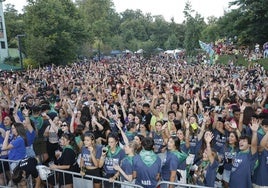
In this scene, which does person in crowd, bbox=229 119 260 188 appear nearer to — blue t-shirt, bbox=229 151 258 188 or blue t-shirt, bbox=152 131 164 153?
blue t-shirt, bbox=229 151 258 188

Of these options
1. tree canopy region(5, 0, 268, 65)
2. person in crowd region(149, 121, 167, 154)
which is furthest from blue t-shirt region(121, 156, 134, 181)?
tree canopy region(5, 0, 268, 65)

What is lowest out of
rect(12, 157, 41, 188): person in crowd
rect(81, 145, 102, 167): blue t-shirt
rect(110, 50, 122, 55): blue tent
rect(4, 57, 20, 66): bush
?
rect(12, 157, 41, 188): person in crowd

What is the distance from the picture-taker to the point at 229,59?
95.6 feet

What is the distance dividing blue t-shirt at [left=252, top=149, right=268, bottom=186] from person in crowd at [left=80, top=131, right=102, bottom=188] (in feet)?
8.64

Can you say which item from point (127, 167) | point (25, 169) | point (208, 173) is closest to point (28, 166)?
point (25, 169)

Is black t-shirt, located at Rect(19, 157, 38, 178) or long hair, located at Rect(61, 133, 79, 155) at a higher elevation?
long hair, located at Rect(61, 133, 79, 155)

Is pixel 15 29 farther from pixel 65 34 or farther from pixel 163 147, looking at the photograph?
pixel 163 147

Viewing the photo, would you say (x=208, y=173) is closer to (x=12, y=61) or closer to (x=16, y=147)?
(x=16, y=147)

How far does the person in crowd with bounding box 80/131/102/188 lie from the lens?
5293 millimetres

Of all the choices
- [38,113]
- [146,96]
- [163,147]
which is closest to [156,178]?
[163,147]

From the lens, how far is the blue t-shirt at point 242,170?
4.86 m

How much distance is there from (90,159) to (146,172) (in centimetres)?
114

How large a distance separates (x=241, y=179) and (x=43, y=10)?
3338 centimetres

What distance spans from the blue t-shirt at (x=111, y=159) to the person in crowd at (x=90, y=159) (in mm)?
149
